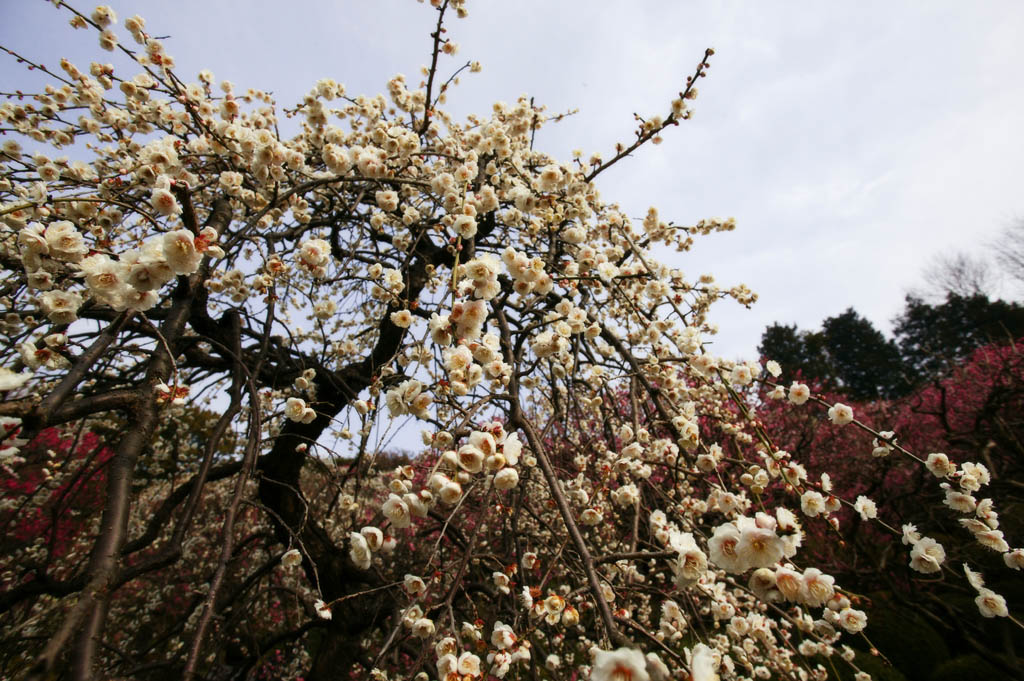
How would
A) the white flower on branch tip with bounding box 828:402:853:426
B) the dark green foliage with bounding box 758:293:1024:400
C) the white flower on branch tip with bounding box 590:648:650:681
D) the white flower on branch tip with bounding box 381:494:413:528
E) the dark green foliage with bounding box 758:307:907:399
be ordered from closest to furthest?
the white flower on branch tip with bounding box 590:648:650:681 < the white flower on branch tip with bounding box 381:494:413:528 < the white flower on branch tip with bounding box 828:402:853:426 < the dark green foliage with bounding box 758:293:1024:400 < the dark green foliage with bounding box 758:307:907:399

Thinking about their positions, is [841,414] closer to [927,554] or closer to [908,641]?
[927,554]

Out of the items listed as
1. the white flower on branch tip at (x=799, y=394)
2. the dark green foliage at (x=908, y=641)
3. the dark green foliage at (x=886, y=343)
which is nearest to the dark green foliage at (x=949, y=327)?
the dark green foliage at (x=886, y=343)

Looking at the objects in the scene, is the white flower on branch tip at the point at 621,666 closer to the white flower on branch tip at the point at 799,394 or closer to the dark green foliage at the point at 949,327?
the white flower on branch tip at the point at 799,394

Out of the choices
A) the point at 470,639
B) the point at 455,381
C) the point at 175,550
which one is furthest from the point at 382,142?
the point at 470,639

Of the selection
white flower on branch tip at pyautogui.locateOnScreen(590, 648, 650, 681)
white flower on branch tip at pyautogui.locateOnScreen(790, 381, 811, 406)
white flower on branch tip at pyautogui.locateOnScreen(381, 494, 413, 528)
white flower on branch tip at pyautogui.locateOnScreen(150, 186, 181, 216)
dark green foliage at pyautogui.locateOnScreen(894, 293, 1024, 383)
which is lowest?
white flower on branch tip at pyautogui.locateOnScreen(590, 648, 650, 681)

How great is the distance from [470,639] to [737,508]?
158 cm

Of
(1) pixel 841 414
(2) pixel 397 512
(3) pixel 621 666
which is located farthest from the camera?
(1) pixel 841 414

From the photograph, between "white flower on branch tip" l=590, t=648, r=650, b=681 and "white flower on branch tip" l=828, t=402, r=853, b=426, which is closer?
"white flower on branch tip" l=590, t=648, r=650, b=681

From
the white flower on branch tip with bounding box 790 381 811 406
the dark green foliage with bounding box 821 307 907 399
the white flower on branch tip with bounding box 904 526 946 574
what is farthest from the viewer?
the dark green foliage with bounding box 821 307 907 399

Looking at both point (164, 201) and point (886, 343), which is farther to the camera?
point (886, 343)

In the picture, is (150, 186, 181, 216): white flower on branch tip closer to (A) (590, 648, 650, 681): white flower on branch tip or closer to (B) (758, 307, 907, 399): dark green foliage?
(A) (590, 648, 650, 681): white flower on branch tip

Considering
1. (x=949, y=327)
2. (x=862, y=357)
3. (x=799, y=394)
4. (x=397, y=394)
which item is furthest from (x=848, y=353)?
(x=397, y=394)

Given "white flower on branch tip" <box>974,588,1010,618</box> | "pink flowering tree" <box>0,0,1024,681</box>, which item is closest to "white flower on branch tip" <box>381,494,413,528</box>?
"pink flowering tree" <box>0,0,1024,681</box>

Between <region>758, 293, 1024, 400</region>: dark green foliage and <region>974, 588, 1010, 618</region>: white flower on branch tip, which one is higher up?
<region>758, 293, 1024, 400</region>: dark green foliage
